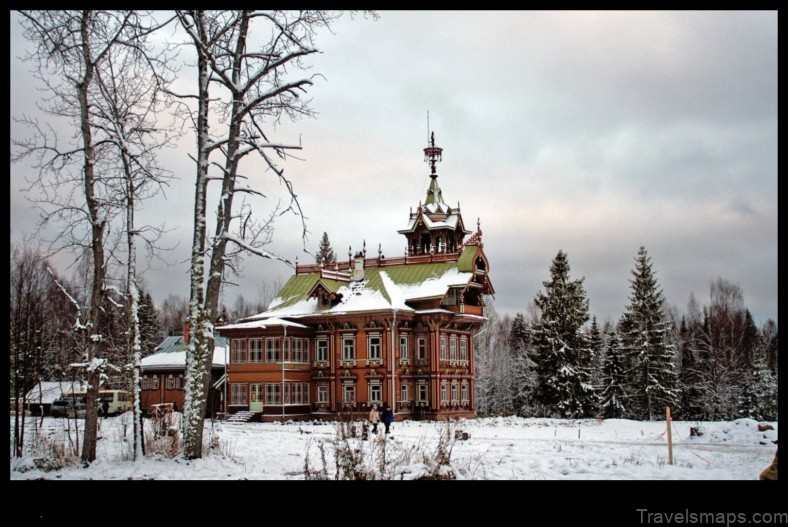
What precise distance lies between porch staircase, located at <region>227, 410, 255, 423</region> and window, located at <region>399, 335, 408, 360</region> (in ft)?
27.5

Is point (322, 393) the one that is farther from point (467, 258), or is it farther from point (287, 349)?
point (467, 258)

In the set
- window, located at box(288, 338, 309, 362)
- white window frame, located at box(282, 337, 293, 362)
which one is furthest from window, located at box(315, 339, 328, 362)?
white window frame, located at box(282, 337, 293, 362)

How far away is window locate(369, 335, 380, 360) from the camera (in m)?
43.6

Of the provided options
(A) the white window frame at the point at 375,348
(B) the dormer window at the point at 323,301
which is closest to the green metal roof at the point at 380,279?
(B) the dormer window at the point at 323,301

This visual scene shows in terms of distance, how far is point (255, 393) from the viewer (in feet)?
143

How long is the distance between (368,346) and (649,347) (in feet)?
52.8

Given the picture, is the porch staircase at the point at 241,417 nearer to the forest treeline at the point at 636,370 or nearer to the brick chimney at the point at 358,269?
the brick chimney at the point at 358,269

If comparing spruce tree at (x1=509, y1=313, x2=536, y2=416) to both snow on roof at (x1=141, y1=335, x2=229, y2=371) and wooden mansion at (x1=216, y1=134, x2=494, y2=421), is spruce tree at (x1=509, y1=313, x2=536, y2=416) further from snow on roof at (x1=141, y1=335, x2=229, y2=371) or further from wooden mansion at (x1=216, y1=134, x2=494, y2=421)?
snow on roof at (x1=141, y1=335, x2=229, y2=371)

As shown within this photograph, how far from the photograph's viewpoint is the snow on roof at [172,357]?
169ft

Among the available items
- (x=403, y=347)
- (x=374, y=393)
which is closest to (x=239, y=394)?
(x=374, y=393)

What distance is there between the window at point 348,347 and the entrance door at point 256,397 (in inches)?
189
